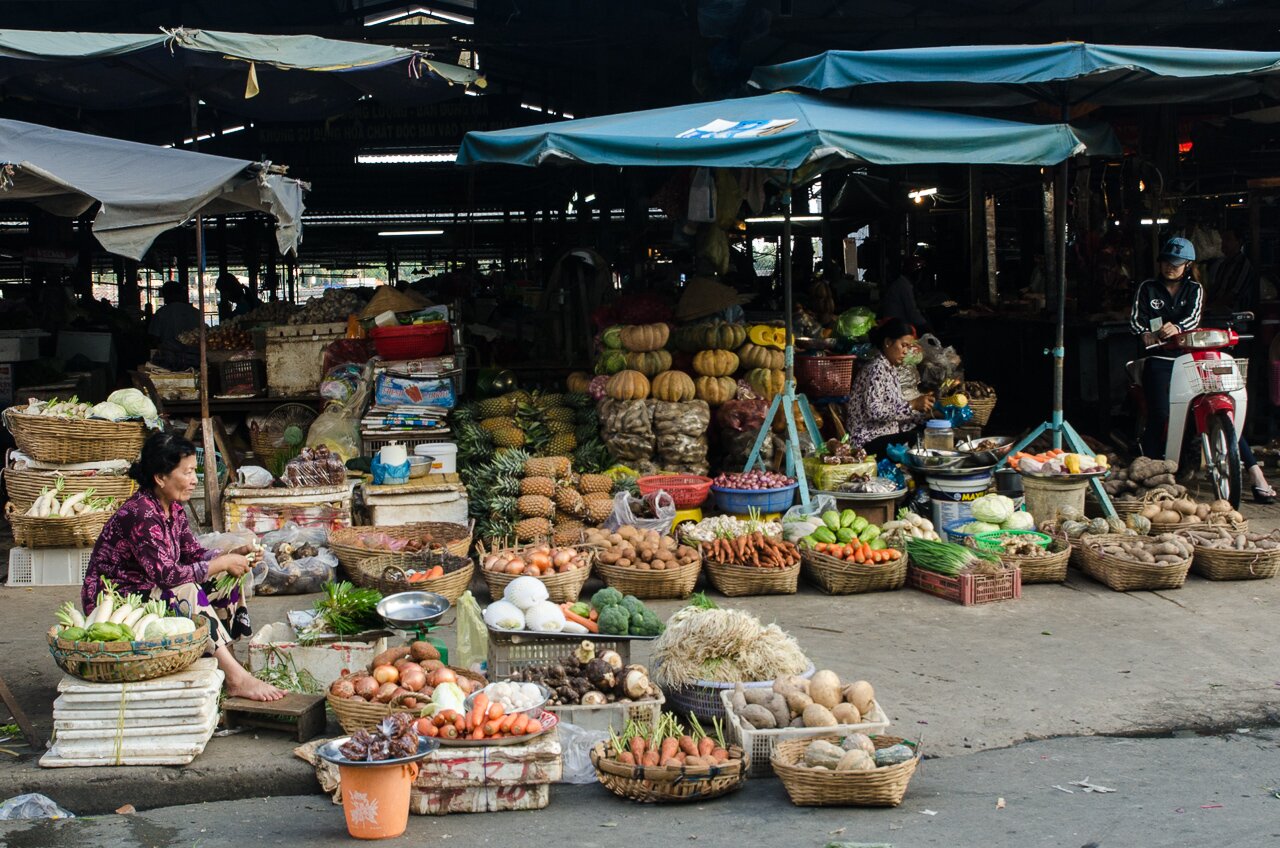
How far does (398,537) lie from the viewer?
314 inches

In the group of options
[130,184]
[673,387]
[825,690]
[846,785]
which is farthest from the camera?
[673,387]

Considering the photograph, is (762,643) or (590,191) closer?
(762,643)

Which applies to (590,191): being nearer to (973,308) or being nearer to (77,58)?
(973,308)

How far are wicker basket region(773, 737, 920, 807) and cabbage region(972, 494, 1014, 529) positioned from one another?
3560mm

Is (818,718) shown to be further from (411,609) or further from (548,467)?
(548,467)

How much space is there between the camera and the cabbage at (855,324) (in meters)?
9.78

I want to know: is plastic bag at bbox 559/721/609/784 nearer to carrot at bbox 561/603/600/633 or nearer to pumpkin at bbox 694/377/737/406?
carrot at bbox 561/603/600/633

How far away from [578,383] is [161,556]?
4.80 m

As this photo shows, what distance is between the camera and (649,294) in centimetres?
939

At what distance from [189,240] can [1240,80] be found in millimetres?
18458

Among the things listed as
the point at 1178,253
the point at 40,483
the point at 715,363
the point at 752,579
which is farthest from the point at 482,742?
the point at 1178,253

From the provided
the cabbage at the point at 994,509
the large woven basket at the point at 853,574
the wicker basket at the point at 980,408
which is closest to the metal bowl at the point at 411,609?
the large woven basket at the point at 853,574

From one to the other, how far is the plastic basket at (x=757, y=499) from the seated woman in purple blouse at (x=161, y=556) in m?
3.63

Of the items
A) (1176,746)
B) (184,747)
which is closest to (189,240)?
(184,747)
